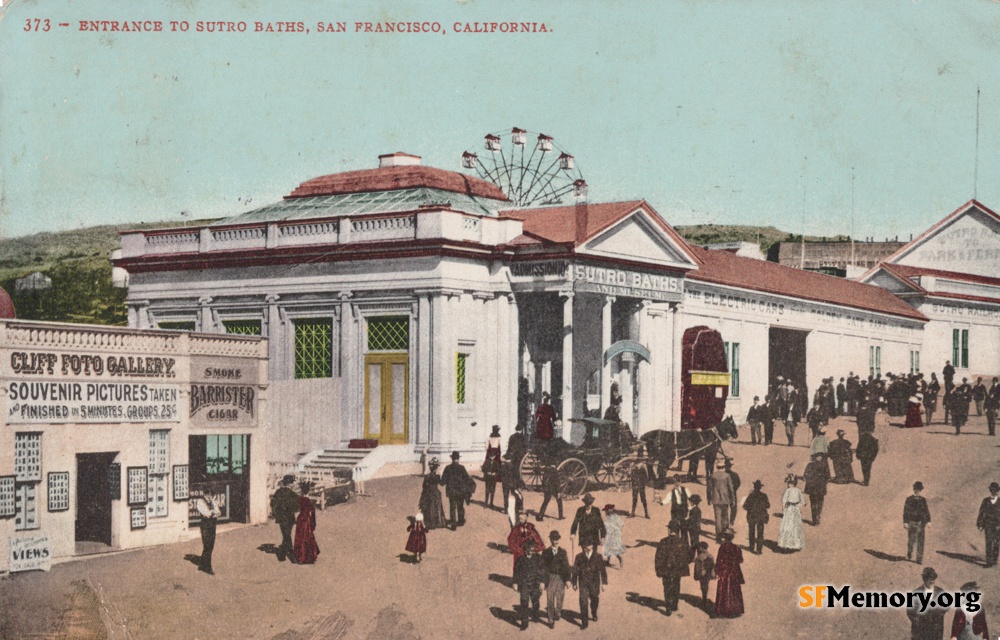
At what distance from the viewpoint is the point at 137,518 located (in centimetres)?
2053

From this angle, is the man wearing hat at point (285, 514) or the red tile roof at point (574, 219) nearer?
the man wearing hat at point (285, 514)

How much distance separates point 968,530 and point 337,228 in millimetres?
13836

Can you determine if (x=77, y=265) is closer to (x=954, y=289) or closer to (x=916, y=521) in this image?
(x=916, y=521)

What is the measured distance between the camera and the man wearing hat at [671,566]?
19.8m

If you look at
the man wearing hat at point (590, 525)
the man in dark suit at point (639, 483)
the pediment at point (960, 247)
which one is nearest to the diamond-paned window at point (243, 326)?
the man in dark suit at point (639, 483)

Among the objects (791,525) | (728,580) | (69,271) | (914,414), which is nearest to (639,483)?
(791,525)

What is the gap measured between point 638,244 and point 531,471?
20.2ft

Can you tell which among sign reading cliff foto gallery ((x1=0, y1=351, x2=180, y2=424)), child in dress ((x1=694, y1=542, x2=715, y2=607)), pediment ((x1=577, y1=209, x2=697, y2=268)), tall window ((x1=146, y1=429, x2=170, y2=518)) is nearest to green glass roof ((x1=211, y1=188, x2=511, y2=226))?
pediment ((x1=577, y1=209, x2=697, y2=268))

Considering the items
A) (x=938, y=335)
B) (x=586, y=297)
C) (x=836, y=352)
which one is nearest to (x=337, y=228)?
(x=586, y=297)

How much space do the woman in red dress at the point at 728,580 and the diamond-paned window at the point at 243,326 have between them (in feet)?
38.8

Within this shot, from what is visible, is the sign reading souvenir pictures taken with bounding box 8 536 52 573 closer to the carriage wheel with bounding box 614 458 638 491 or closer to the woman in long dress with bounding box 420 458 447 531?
the woman in long dress with bounding box 420 458 447 531

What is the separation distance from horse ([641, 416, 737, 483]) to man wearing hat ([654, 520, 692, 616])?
12.6 ft

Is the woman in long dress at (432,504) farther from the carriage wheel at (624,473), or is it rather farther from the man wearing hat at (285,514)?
the carriage wheel at (624,473)

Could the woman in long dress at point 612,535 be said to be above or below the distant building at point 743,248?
below
